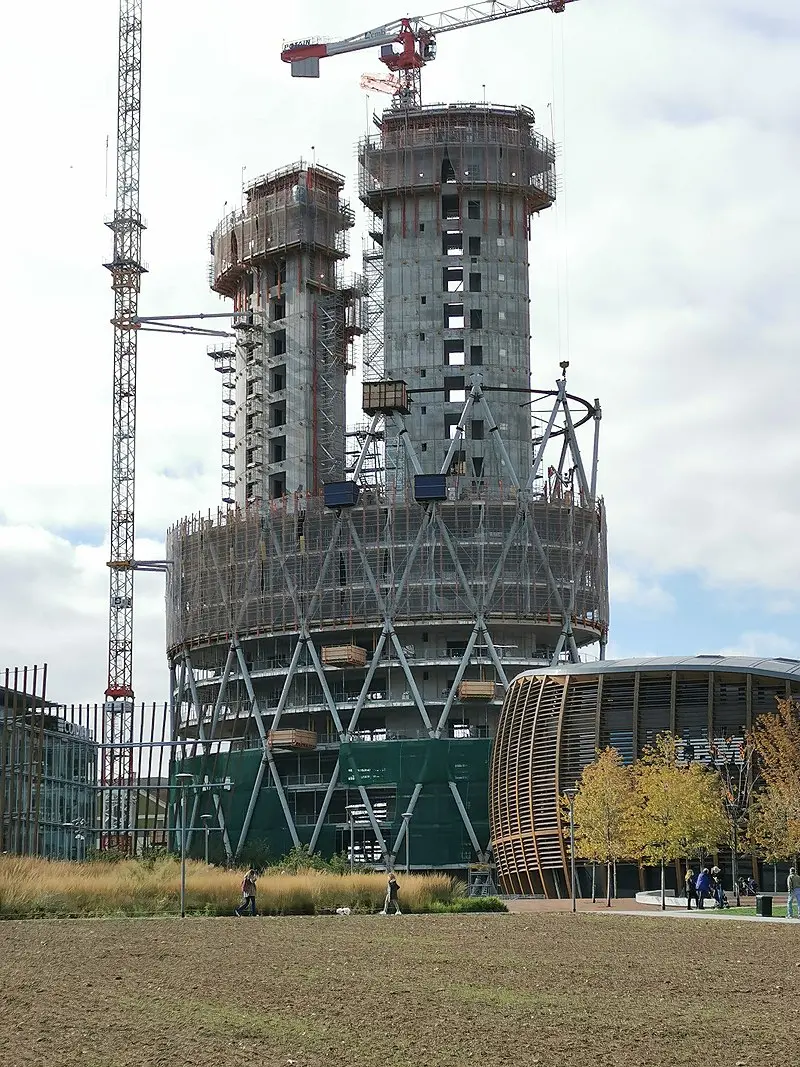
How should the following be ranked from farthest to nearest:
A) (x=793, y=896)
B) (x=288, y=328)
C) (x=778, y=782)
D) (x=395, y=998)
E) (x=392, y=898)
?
(x=288, y=328) → (x=778, y=782) → (x=392, y=898) → (x=793, y=896) → (x=395, y=998)

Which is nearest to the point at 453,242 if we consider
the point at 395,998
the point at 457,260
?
the point at 457,260

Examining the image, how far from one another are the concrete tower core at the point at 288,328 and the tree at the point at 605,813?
213ft

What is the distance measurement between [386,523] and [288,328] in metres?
27.9

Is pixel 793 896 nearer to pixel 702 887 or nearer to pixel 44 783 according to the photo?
pixel 702 887

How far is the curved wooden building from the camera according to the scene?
85125 mm

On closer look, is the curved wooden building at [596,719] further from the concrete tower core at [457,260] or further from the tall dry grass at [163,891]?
the concrete tower core at [457,260]

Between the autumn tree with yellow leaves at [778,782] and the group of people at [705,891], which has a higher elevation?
the autumn tree with yellow leaves at [778,782]

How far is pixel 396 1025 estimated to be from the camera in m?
26.1

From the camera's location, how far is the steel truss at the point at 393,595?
122 meters

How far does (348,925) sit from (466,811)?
6886cm

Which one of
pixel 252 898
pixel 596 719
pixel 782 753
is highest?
pixel 596 719

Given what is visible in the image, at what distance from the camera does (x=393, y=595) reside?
408 feet

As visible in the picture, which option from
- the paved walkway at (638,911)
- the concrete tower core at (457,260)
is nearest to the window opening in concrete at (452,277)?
the concrete tower core at (457,260)

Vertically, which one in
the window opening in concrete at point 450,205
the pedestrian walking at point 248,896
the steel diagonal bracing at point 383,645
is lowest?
the pedestrian walking at point 248,896
